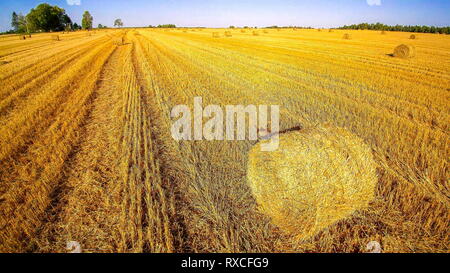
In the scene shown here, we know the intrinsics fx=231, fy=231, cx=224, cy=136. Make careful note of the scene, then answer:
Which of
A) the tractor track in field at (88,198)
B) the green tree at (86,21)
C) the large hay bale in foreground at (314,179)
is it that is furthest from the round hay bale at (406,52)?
the green tree at (86,21)

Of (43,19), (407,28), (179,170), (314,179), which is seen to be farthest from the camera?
(43,19)

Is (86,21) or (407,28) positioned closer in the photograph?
(407,28)

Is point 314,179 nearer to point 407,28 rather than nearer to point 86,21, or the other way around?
point 407,28

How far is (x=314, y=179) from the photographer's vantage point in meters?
3.04

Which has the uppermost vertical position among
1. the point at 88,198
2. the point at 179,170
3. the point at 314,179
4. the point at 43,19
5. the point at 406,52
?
the point at 43,19

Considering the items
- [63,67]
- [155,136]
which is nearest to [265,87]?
[155,136]

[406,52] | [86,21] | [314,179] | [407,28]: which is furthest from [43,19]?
[407,28]

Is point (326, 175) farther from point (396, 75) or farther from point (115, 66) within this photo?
point (115, 66)

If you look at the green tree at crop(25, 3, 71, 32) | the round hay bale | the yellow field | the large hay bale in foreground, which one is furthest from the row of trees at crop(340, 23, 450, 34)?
the green tree at crop(25, 3, 71, 32)

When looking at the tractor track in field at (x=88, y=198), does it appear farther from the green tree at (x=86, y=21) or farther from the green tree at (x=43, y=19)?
the green tree at (x=86, y=21)

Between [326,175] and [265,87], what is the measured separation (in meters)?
7.20

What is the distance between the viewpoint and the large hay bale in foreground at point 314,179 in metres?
3.05

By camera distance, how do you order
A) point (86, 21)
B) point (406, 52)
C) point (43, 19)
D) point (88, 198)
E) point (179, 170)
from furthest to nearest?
point (86, 21), point (43, 19), point (406, 52), point (179, 170), point (88, 198)

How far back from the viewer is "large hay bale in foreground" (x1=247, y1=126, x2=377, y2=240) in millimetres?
3051
